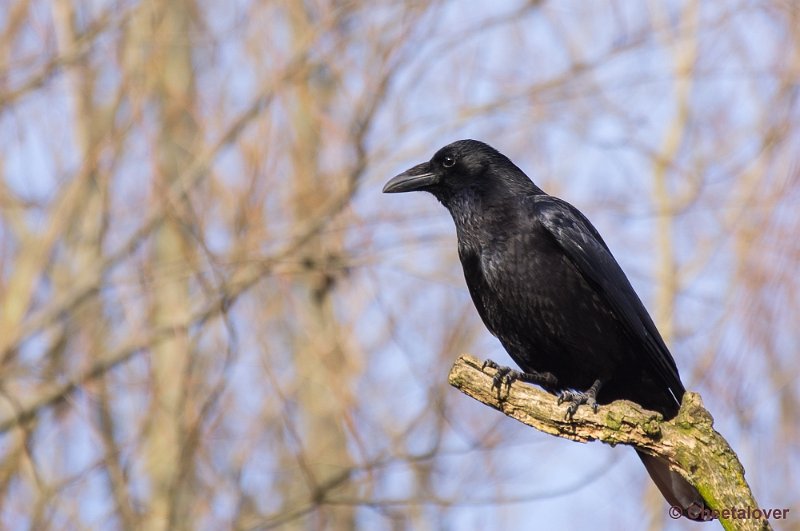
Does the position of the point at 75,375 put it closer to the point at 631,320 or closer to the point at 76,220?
the point at 76,220

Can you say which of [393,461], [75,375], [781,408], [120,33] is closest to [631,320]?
[393,461]

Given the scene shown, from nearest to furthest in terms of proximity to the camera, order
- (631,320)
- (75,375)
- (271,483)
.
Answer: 1. (631,320)
2. (75,375)
3. (271,483)

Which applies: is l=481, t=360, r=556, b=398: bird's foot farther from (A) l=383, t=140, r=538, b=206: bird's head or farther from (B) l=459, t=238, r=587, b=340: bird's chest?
(A) l=383, t=140, r=538, b=206: bird's head

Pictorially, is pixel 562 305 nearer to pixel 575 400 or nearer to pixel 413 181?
pixel 575 400

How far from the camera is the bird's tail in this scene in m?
5.15

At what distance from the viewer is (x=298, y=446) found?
6855mm

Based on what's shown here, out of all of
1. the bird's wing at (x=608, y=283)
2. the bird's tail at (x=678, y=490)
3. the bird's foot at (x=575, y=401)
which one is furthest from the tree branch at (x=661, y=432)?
the bird's wing at (x=608, y=283)

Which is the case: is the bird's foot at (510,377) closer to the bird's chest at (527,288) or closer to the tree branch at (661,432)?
the tree branch at (661,432)

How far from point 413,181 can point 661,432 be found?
2.76m

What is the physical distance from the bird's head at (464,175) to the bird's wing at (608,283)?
374 millimetres

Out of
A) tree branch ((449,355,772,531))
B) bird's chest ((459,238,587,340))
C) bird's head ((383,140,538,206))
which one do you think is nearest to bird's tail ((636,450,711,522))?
tree branch ((449,355,772,531))

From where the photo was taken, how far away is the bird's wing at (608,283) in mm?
5945

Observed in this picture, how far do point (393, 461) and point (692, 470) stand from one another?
9.71 feet

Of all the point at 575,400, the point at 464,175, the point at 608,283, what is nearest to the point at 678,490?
the point at 575,400
